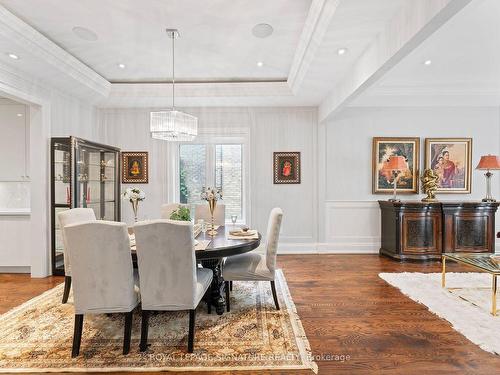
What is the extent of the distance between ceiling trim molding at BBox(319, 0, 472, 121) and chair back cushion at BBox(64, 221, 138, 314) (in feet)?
8.31

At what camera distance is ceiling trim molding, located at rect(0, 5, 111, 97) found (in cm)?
286

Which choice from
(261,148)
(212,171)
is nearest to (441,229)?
(261,148)

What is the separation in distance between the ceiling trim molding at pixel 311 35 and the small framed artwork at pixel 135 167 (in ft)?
10.1

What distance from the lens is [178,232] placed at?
7.07 ft

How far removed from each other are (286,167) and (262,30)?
268 centimetres

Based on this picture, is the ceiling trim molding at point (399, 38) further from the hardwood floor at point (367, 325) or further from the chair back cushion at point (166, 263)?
the hardwood floor at point (367, 325)

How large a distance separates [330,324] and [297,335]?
1.30ft

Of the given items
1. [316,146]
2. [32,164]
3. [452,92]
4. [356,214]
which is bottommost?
[356,214]

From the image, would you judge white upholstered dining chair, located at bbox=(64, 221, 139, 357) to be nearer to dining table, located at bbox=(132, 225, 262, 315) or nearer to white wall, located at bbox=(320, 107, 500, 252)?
dining table, located at bbox=(132, 225, 262, 315)

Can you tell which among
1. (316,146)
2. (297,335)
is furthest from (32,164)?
(316,146)

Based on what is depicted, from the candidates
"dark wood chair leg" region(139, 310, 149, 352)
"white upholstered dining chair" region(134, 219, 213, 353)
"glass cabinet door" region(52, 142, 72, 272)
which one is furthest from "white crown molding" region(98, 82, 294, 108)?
"dark wood chair leg" region(139, 310, 149, 352)

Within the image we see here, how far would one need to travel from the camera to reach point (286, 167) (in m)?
5.49

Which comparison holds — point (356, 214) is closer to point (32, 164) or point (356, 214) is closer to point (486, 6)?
point (486, 6)

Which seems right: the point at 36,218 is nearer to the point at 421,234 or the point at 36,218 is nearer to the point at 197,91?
the point at 197,91
